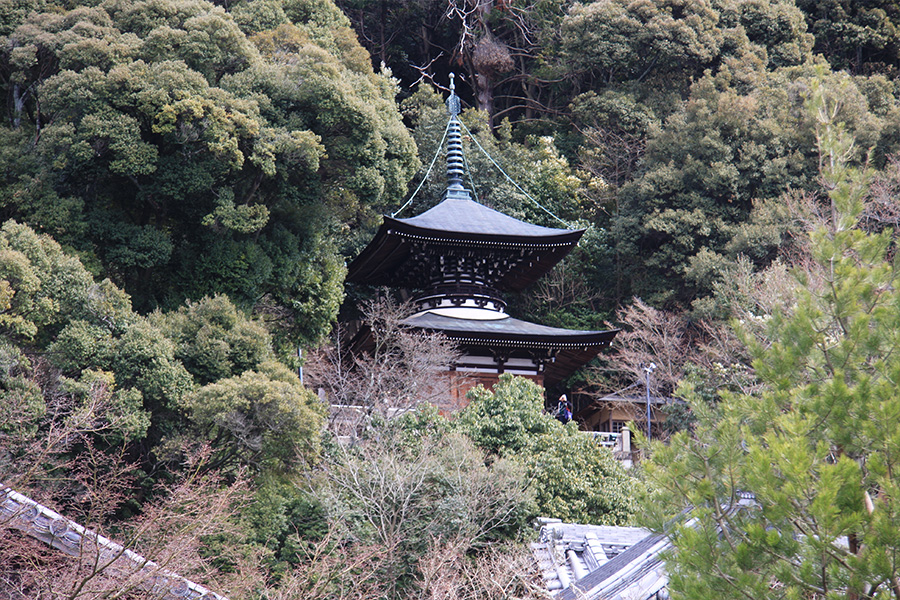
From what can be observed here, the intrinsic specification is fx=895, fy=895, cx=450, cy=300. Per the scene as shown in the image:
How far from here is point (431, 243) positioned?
1812 cm

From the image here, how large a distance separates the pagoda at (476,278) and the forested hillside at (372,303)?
3.98 feet

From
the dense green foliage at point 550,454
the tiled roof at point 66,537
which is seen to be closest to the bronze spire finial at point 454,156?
the dense green foliage at point 550,454

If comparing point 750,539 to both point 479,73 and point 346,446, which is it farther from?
point 479,73

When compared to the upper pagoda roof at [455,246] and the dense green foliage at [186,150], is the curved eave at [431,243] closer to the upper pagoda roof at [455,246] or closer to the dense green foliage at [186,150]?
the upper pagoda roof at [455,246]

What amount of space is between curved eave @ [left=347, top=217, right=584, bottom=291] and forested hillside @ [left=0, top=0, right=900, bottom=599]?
1003 mm

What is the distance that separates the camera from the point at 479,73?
92.0ft

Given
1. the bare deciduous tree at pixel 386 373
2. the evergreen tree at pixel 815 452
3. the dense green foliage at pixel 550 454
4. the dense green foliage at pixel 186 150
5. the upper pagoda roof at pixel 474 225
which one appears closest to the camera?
the evergreen tree at pixel 815 452

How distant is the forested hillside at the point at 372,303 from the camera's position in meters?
4.61

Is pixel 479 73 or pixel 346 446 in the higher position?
pixel 479 73

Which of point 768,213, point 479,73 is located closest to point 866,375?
point 768,213

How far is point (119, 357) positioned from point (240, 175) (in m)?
4.20

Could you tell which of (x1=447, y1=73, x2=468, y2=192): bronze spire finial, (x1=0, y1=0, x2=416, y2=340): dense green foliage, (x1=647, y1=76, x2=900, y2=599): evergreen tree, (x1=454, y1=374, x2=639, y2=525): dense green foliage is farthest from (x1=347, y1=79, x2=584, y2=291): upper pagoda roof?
(x1=647, y1=76, x2=900, y2=599): evergreen tree

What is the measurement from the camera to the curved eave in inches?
701

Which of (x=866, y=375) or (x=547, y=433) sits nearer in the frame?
(x=866, y=375)
